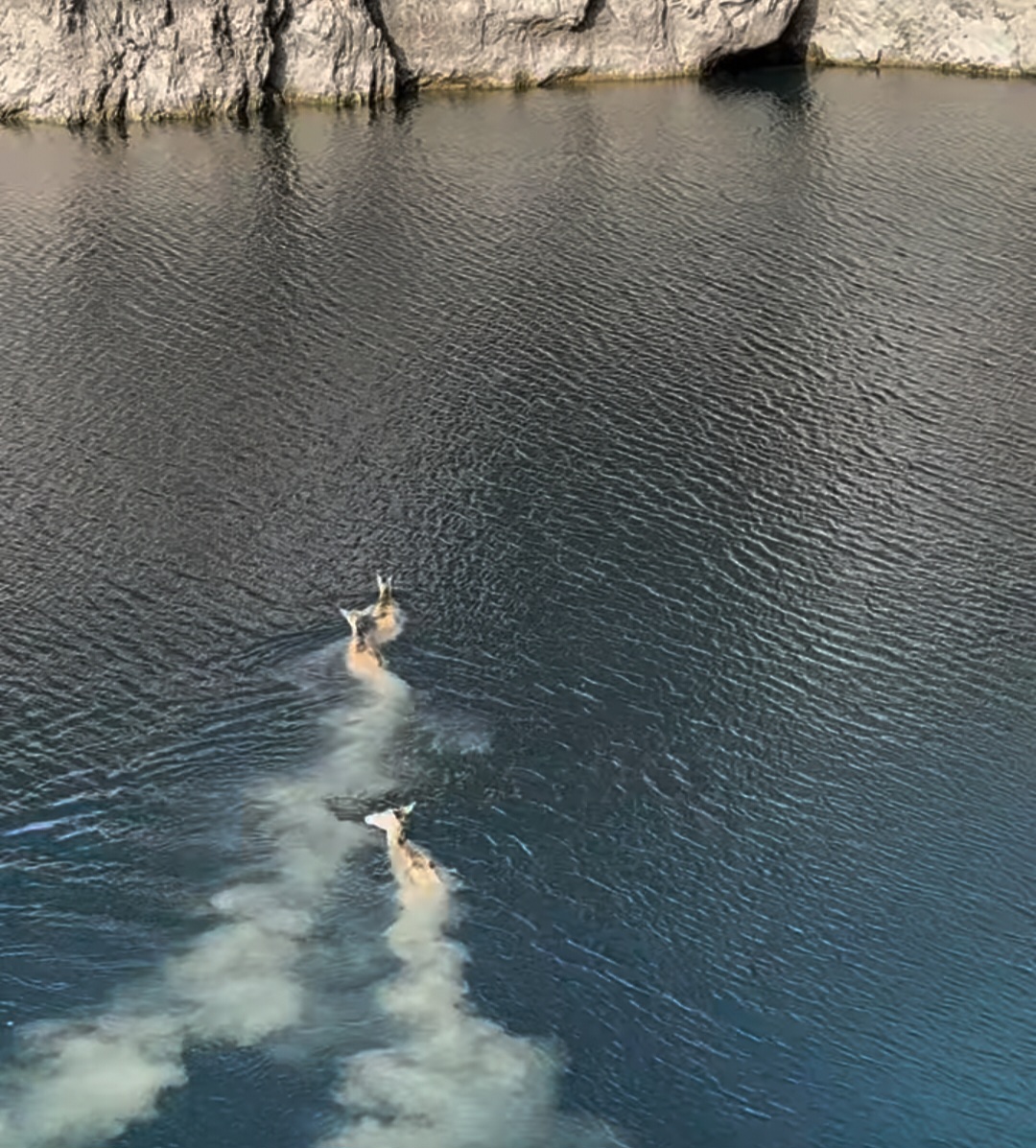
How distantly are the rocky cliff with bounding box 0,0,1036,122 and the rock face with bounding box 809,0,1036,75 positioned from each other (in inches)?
2.3

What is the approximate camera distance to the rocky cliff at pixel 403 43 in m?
69.2

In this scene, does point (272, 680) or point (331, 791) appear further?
point (272, 680)

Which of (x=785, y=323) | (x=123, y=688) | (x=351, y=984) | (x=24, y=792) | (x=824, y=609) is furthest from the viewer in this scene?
(x=785, y=323)

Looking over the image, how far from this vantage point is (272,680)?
37781 millimetres

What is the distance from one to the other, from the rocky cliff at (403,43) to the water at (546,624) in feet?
18.3

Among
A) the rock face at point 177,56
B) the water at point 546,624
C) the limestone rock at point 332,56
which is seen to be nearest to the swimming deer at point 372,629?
the water at point 546,624

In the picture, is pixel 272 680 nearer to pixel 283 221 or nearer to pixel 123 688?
pixel 123 688

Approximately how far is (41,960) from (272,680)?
891cm

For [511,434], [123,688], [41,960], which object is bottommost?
[41,960]

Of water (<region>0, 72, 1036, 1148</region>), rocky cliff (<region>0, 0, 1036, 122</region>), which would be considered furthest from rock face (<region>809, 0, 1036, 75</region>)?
water (<region>0, 72, 1036, 1148</region>)

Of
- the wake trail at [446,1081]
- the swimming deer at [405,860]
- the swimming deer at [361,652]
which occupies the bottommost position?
the wake trail at [446,1081]

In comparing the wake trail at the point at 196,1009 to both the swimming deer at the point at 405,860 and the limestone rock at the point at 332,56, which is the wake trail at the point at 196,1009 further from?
the limestone rock at the point at 332,56

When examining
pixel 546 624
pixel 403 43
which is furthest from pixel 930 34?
pixel 546 624

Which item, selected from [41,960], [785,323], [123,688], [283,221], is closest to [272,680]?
[123,688]
